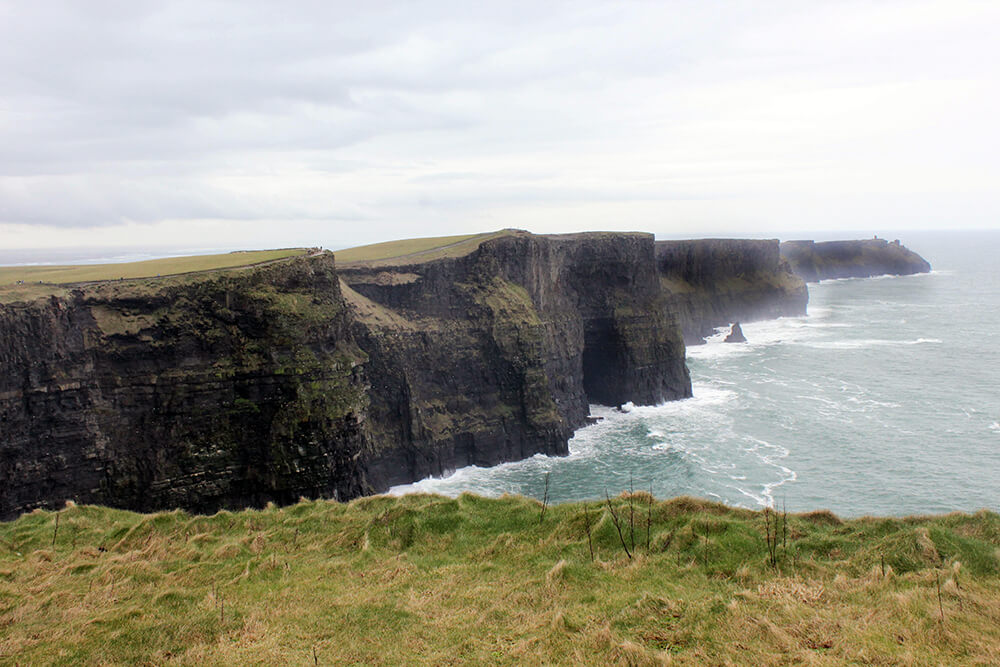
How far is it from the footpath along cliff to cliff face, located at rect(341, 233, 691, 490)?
0.36 ft

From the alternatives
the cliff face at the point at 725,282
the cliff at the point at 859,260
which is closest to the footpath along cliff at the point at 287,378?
the cliff face at the point at 725,282

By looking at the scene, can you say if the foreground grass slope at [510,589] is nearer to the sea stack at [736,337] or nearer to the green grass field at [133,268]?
the green grass field at [133,268]

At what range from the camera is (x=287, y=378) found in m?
31.6

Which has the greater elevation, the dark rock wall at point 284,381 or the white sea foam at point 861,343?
the dark rock wall at point 284,381

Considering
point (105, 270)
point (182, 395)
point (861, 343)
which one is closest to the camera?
point (182, 395)

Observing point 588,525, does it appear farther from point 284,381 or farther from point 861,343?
point 861,343

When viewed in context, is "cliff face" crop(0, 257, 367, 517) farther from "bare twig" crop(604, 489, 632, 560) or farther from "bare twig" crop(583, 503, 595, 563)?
"bare twig" crop(604, 489, 632, 560)

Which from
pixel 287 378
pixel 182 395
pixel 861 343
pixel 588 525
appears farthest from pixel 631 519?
pixel 861 343

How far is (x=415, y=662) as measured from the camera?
1134 centimetres

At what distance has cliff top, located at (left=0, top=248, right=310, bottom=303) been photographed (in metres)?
29.0

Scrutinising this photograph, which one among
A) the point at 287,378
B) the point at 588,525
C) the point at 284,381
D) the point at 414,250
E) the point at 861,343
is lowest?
the point at 861,343

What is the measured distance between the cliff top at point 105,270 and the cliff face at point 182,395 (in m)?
1.48

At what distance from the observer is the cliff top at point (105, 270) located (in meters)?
29.0

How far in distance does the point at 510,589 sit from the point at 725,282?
93.2 meters
